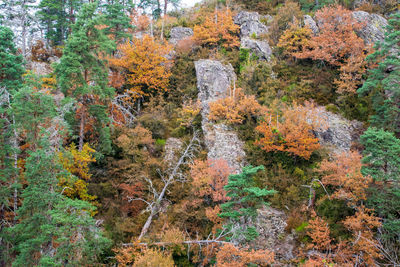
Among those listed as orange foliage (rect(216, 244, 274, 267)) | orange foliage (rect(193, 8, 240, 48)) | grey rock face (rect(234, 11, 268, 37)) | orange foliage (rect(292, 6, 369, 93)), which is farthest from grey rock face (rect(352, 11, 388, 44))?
orange foliage (rect(216, 244, 274, 267))

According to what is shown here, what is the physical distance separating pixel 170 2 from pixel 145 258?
37494 millimetres

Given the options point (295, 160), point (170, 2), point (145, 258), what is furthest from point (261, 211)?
point (170, 2)

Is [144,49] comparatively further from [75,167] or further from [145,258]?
[145,258]

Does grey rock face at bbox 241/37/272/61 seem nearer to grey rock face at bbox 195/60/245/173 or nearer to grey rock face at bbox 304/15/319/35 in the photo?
grey rock face at bbox 195/60/245/173

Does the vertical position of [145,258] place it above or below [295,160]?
below

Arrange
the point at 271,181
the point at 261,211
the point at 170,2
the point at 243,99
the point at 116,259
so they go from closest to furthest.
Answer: the point at 116,259 < the point at 261,211 < the point at 271,181 < the point at 243,99 < the point at 170,2

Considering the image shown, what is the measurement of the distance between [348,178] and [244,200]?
19.2 feet

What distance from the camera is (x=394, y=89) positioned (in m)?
13.8

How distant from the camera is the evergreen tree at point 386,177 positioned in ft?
36.1

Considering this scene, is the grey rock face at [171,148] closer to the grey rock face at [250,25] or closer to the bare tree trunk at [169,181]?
the bare tree trunk at [169,181]

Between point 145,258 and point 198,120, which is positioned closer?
point 145,258

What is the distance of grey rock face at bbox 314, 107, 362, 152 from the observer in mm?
16625

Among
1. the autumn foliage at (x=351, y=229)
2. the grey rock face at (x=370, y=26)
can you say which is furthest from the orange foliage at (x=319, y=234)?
the grey rock face at (x=370, y=26)

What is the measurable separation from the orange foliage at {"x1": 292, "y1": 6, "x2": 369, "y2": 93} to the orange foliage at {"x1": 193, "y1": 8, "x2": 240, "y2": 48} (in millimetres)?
6990
